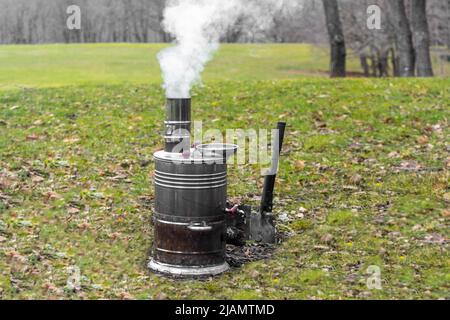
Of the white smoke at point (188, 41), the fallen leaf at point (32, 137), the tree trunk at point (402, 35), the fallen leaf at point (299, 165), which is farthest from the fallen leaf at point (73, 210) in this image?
the tree trunk at point (402, 35)

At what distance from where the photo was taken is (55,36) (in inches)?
2240

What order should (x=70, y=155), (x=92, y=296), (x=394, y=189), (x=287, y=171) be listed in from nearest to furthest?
(x=92, y=296) < (x=394, y=189) < (x=287, y=171) < (x=70, y=155)

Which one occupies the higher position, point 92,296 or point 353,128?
point 353,128

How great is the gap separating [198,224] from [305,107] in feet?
21.0

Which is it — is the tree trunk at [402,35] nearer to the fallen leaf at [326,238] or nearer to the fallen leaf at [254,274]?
the fallen leaf at [326,238]

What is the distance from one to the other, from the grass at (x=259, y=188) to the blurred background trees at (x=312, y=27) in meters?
4.76

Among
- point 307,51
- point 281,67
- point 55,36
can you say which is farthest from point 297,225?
point 55,36

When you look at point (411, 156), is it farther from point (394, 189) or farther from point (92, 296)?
point (92, 296)

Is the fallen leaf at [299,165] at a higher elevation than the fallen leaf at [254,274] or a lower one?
higher

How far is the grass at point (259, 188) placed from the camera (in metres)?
7.62

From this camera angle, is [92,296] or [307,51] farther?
[307,51]

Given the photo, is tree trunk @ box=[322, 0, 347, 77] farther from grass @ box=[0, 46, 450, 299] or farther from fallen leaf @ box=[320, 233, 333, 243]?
fallen leaf @ box=[320, 233, 333, 243]

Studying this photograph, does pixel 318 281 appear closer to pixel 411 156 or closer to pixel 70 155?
pixel 411 156

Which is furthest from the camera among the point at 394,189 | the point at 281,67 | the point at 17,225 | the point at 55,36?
the point at 55,36
